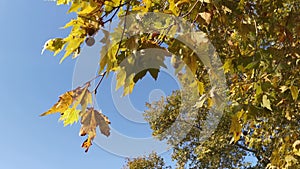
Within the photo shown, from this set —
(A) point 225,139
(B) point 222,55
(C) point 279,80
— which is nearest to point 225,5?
(C) point 279,80

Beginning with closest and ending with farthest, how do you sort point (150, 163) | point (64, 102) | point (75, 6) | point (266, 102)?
point (64, 102), point (75, 6), point (266, 102), point (150, 163)

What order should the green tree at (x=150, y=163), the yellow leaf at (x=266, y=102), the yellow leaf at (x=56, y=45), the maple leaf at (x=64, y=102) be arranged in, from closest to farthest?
the maple leaf at (x=64, y=102), the yellow leaf at (x=56, y=45), the yellow leaf at (x=266, y=102), the green tree at (x=150, y=163)

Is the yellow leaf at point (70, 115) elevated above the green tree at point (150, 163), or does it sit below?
below

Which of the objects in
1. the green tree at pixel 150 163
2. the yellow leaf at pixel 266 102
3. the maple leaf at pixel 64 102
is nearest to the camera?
the maple leaf at pixel 64 102

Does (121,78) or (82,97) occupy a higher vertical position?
(121,78)

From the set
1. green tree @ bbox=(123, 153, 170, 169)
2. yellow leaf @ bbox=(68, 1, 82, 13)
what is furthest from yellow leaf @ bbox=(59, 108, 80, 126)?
green tree @ bbox=(123, 153, 170, 169)

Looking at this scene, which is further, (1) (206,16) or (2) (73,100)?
(1) (206,16)

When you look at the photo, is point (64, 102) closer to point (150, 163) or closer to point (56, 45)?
point (56, 45)

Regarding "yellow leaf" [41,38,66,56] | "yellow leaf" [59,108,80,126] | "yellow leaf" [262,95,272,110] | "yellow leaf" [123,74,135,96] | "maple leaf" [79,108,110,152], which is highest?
"yellow leaf" [262,95,272,110]

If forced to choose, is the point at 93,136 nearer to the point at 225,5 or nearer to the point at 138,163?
the point at 225,5

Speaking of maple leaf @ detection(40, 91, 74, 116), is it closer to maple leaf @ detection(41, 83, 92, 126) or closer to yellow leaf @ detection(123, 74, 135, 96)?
maple leaf @ detection(41, 83, 92, 126)

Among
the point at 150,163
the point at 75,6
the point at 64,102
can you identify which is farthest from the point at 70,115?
the point at 150,163

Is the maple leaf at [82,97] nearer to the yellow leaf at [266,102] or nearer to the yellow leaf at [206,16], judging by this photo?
the yellow leaf at [206,16]

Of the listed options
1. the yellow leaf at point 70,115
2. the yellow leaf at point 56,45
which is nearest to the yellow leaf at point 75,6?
the yellow leaf at point 56,45
